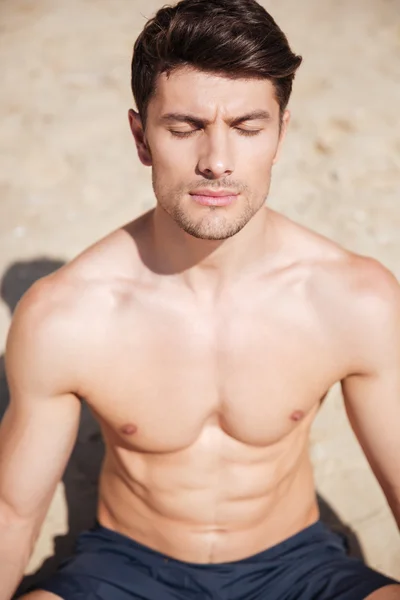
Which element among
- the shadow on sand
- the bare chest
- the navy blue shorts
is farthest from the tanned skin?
the shadow on sand

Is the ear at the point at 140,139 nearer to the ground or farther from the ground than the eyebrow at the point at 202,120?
nearer to the ground

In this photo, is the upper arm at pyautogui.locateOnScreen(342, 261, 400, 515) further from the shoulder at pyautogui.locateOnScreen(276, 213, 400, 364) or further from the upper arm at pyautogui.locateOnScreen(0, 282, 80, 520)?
the upper arm at pyautogui.locateOnScreen(0, 282, 80, 520)

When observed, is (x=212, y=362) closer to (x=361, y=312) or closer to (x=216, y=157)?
(x=361, y=312)

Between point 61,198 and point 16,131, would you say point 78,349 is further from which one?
point 16,131

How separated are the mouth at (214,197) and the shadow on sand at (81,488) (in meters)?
1.16

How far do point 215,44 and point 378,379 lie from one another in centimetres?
72

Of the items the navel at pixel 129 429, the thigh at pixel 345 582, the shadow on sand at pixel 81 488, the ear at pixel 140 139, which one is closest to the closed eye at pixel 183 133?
the ear at pixel 140 139

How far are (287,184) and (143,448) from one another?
1.34 meters

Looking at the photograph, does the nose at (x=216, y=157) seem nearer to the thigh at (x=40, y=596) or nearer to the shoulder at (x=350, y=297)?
the shoulder at (x=350, y=297)

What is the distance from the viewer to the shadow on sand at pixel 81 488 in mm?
2252

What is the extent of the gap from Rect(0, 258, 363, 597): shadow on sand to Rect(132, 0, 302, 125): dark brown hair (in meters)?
1.16

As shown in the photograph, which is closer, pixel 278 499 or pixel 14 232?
pixel 278 499

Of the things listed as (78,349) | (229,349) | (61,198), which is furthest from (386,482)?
(61,198)

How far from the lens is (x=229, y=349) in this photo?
1646 millimetres
